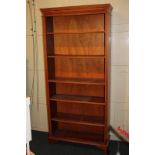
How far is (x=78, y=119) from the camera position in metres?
2.94

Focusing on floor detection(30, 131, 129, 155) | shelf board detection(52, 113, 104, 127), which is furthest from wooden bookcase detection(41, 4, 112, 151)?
floor detection(30, 131, 129, 155)

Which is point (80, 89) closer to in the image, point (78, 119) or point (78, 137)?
point (78, 119)

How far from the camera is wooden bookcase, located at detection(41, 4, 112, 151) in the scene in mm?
2814

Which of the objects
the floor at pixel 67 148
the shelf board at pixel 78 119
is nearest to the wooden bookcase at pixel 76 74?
the shelf board at pixel 78 119

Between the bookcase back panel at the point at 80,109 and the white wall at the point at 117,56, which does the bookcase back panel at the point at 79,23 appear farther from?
the bookcase back panel at the point at 80,109

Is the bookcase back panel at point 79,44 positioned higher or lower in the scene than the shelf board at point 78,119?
higher

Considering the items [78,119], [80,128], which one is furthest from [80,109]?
[80,128]

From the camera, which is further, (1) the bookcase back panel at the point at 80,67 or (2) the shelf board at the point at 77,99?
(1) the bookcase back panel at the point at 80,67

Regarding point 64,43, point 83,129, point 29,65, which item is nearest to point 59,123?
point 83,129

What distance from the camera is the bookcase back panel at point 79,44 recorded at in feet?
9.45

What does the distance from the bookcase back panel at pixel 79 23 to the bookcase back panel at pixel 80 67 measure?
1.51ft

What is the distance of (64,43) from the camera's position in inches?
120
